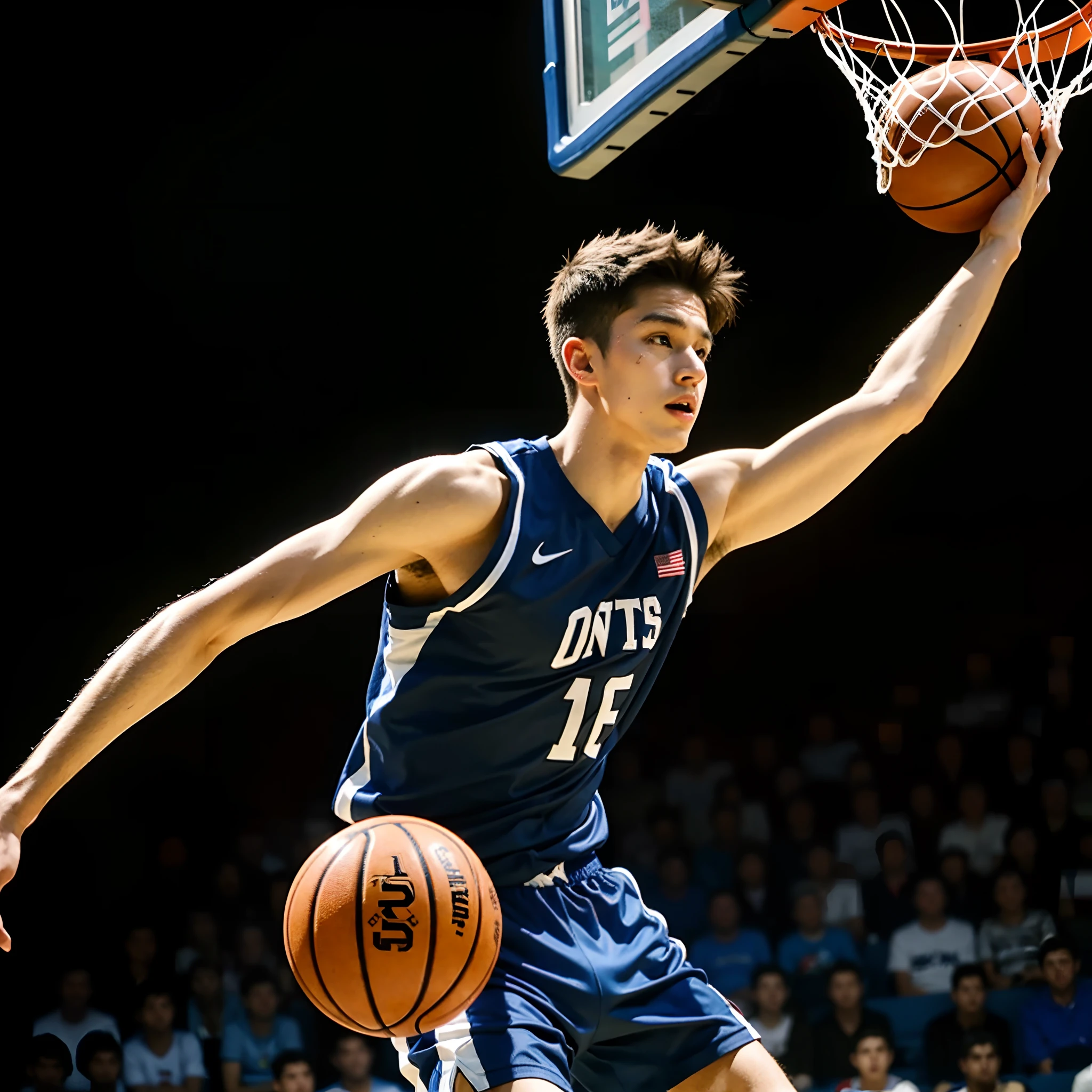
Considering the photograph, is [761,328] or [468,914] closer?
[468,914]

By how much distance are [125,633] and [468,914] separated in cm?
604

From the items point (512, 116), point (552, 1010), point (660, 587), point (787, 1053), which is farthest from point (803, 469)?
point (512, 116)

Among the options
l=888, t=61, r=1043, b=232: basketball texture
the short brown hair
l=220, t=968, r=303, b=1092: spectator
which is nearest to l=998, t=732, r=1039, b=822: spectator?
l=220, t=968, r=303, b=1092: spectator

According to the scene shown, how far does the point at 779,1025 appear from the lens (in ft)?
23.4

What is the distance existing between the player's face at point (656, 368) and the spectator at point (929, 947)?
17.4 feet

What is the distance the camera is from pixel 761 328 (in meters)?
9.22

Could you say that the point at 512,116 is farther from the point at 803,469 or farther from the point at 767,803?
the point at 803,469

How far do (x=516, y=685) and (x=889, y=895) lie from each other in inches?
216

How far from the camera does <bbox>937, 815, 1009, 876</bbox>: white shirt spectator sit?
8141 millimetres

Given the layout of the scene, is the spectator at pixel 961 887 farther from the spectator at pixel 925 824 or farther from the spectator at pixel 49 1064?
the spectator at pixel 49 1064

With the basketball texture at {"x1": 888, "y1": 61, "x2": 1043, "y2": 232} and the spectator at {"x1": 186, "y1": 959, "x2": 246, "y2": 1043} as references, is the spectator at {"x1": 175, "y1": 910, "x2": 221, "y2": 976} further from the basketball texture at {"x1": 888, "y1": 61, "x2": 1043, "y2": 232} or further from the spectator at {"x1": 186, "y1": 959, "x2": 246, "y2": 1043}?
the basketball texture at {"x1": 888, "y1": 61, "x2": 1043, "y2": 232}

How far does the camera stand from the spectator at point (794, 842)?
7945 mm

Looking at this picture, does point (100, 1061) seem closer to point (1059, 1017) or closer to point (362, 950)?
point (1059, 1017)

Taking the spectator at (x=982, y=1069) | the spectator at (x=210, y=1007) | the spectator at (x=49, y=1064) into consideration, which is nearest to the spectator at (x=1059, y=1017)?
the spectator at (x=982, y=1069)
